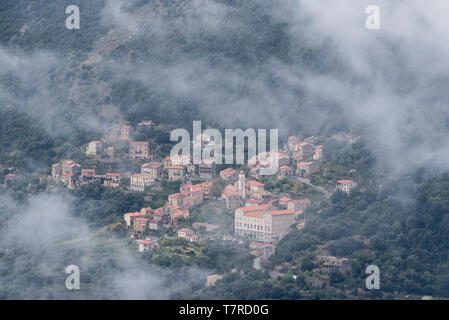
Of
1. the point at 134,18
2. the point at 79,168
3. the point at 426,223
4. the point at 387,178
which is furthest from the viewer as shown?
the point at 134,18

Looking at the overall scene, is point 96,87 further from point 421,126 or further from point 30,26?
point 421,126

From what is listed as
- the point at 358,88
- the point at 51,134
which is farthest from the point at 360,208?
the point at 51,134

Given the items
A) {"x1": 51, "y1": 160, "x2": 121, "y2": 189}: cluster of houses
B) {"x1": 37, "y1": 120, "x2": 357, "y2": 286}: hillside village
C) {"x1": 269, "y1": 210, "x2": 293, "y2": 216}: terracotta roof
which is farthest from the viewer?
{"x1": 51, "y1": 160, "x2": 121, "y2": 189}: cluster of houses

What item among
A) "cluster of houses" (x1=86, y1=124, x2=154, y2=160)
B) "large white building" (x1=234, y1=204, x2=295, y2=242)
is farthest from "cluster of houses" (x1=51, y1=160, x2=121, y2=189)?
"large white building" (x1=234, y1=204, x2=295, y2=242)

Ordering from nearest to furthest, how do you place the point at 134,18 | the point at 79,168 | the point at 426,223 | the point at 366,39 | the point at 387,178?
1. the point at 426,223
2. the point at 387,178
3. the point at 79,168
4. the point at 366,39
5. the point at 134,18

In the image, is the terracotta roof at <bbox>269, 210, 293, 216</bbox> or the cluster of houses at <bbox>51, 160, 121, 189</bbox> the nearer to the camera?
the terracotta roof at <bbox>269, 210, 293, 216</bbox>

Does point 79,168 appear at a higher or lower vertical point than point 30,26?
lower

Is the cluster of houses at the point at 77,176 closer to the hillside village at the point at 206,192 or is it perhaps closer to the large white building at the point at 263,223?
the hillside village at the point at 206,192

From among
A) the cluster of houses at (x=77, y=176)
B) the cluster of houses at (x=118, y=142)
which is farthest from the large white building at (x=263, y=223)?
the cluster of houses at (x=118, y=142)

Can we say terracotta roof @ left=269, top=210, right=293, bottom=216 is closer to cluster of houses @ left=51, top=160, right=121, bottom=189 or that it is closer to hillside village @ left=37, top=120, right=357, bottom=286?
hillside village @ left=37, top=120, right=357, bottom=286
